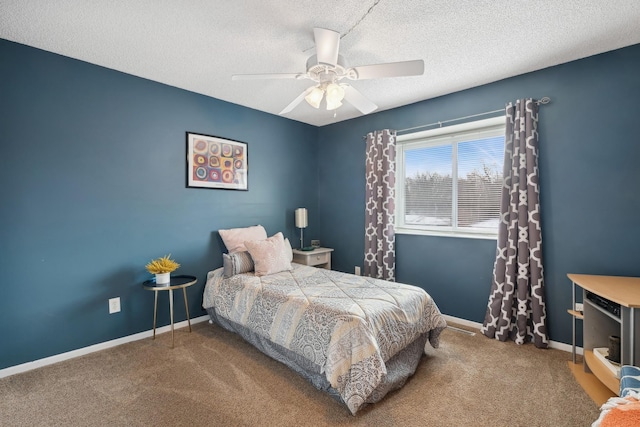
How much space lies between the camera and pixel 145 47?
2334 millimetres

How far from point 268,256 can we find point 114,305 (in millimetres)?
1474

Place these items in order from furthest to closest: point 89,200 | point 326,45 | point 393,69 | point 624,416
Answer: point 89,200, point 393,69, point 326,45, point 624,416

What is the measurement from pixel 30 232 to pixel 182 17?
205 cm

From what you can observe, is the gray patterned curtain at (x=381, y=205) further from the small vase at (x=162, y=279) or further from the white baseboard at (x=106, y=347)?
the small vase at (x=162, y=279)

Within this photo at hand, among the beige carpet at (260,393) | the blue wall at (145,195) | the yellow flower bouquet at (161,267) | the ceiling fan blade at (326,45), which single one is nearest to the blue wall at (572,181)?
the blue wall at (145,195)

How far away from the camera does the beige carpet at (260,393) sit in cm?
175

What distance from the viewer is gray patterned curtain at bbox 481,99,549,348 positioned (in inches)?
105

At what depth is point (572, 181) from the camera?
256cm

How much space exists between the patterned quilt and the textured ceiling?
196 cm

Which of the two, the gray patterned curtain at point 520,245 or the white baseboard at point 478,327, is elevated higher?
the gray patterned curtain at point 520,245

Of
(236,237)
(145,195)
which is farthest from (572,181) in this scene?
(145,195)

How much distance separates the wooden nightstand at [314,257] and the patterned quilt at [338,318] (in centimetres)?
95

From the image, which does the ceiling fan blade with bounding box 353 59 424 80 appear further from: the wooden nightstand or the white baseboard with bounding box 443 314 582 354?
the white baseboard with bounding box 443 314 582 354

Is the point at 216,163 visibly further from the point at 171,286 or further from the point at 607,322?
the point at 607,322
